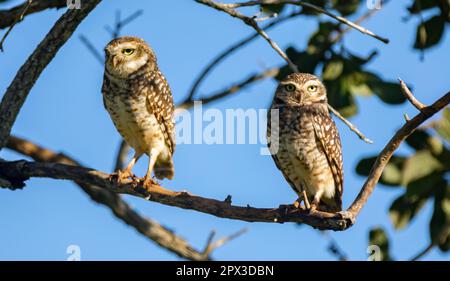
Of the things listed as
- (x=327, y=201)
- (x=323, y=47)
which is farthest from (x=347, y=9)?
(x=327, y=201)

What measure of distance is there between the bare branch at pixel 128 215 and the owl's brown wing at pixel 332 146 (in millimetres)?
1521

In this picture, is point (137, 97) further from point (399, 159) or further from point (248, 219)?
point (399, 159)

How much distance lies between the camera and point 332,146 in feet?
23.0

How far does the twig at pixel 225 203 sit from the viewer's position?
568cm

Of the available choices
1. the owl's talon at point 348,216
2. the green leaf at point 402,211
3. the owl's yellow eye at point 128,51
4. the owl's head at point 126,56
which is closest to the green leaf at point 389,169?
the green leaf at point 402,211

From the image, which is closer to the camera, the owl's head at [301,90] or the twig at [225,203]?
the twig at [225,203]

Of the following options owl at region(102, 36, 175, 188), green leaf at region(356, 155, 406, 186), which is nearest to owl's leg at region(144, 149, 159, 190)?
owl at region(102, 36, 175, 188)

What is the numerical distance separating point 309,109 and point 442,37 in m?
1.17

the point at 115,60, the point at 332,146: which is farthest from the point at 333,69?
the point at 115,60

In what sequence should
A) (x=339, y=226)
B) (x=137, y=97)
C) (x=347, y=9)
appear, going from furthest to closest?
(x=347, y=9), (x=137, y=97), (x=339, y=226)

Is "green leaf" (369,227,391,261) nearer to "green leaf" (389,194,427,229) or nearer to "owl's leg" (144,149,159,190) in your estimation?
"green leaf" (389,194,427,229)

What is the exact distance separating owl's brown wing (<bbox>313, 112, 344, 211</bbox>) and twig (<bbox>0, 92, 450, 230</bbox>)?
3.27 feet

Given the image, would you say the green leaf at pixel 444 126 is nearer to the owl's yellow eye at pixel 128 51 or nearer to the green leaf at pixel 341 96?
the green leaf at pixel 341 96
